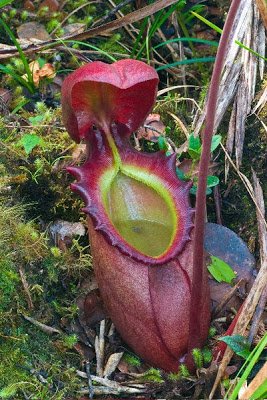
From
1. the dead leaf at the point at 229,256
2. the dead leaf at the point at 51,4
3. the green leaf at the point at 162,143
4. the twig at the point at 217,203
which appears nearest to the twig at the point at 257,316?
the dead leaf at the point at 229,256

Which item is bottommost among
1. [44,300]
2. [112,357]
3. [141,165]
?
[112,357]

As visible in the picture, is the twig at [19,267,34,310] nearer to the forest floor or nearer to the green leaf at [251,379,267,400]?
the forest floor

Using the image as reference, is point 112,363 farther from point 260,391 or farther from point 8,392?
point 260,391

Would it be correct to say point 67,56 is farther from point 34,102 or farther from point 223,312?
point 223,312

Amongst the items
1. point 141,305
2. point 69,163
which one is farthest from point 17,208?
point 141,305

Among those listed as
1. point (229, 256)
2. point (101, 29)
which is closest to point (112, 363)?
point (229, 256)

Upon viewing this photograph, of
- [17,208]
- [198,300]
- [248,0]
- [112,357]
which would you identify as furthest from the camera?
[248,0]
